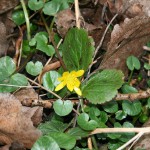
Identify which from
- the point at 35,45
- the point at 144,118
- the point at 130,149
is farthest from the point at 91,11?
the point at 130,149

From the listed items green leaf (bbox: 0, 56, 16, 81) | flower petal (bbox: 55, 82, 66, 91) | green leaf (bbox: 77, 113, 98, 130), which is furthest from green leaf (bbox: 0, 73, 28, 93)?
green leaf (bbox: 77, 113, 98, 130)

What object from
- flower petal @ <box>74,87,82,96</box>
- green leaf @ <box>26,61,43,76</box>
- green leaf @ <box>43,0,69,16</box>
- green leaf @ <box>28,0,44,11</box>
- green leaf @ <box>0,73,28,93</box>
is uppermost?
green leaf @ <box>28,0,44,11</box>

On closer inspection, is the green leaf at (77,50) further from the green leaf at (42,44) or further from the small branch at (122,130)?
the small branch at (122,130)

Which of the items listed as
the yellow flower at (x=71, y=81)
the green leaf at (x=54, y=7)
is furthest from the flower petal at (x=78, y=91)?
the green leaf at (x=54, y=7)

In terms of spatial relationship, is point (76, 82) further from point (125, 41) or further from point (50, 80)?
point (125, 41)

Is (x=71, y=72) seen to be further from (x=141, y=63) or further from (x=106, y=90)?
(x=141, y=63)

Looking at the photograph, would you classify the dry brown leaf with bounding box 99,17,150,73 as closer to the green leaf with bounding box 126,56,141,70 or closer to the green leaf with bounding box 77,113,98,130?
the green leaf with bounding box 126,56,141,70
